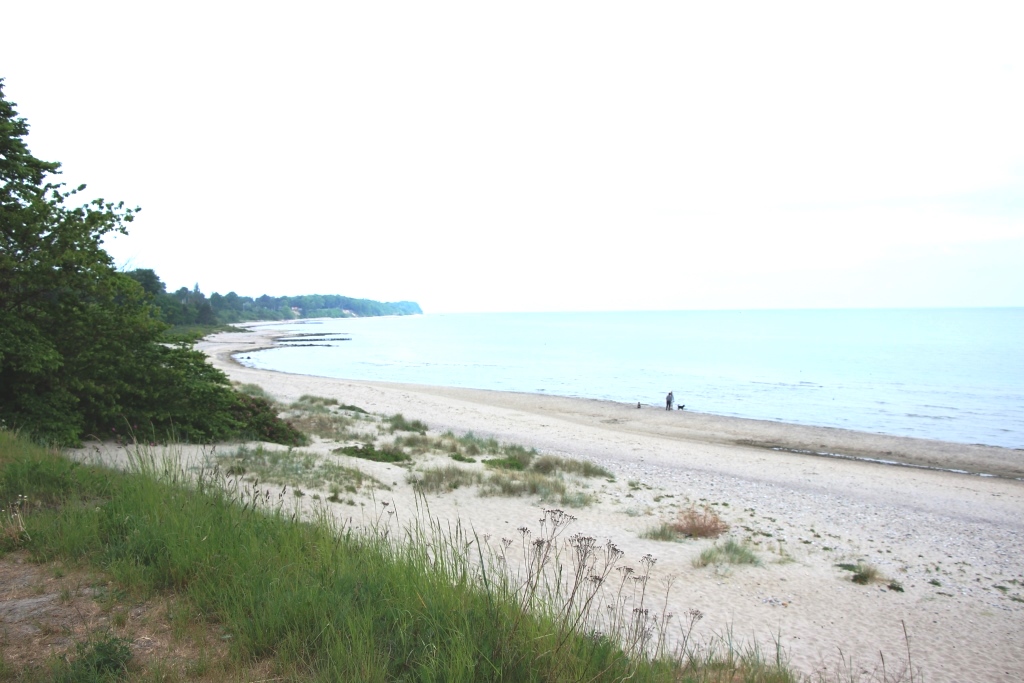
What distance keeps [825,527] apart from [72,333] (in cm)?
1535

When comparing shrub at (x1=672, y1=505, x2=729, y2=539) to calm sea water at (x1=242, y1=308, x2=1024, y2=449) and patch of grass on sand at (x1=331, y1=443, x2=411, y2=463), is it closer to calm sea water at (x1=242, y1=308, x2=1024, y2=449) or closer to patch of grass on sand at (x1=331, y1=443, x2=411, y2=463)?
patch of grass on sand at (x1=331, y1=443, x2=411, y2=463)

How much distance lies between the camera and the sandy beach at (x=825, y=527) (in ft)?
23.7

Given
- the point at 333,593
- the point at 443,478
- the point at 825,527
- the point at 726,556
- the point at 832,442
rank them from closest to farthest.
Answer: the point at 333,593, the point at 726,556, the point at 825,527, the point at 443,478, the point at 832,442

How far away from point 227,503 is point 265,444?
8.32 metres

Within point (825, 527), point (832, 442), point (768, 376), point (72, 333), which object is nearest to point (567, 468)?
point (825, 527)

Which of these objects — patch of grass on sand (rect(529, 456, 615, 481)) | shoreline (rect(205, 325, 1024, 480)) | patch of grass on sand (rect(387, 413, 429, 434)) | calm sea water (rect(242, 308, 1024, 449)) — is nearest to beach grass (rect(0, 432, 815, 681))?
patch of grass on sand (rect(529, 456, 615, 481))

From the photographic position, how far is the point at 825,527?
40.4 feet

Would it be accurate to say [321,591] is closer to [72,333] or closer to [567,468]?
[72,333]

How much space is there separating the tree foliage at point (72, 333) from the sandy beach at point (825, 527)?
4492 mm

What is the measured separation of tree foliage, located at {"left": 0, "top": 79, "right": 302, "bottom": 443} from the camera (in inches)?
400

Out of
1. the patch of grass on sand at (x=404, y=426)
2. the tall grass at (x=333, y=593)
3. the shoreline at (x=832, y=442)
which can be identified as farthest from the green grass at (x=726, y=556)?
the shoreline at (x=832, y=442)

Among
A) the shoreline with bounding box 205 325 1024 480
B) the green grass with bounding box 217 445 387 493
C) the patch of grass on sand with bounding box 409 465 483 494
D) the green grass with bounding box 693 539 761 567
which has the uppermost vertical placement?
the green grass with bounding box 217 445 387 493

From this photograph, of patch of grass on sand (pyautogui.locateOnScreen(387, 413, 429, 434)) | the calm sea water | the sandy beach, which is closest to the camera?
the sandy beach

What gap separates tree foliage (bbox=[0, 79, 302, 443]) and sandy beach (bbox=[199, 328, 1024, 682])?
14.7 ft
